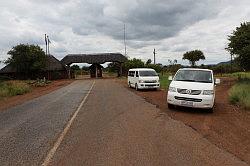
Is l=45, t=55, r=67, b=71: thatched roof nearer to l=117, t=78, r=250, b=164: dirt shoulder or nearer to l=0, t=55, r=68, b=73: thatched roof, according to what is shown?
l=0, t=55, r=68, b=73: thatched roof

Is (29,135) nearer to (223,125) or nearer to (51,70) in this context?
(223,125)

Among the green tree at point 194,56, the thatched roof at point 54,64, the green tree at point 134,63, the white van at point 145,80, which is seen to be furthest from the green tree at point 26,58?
the white van at point 145,80

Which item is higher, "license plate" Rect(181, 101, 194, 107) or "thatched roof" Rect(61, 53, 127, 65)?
"thatched roof" Rect(61, 53, 127, 65)

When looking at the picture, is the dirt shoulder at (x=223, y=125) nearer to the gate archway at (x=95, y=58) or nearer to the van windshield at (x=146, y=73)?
the van windshield at (x=146, y=73)

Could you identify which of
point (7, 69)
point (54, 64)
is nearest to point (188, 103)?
point (54, 64)

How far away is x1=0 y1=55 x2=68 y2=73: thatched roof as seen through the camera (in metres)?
72.6

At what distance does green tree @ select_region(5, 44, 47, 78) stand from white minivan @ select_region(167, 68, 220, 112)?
53856 mm

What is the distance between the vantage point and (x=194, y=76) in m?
17.0

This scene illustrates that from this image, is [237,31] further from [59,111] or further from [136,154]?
[136,154]

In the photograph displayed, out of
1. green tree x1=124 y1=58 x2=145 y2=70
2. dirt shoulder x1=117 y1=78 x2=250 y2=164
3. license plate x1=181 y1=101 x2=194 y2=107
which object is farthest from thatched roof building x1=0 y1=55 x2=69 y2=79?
license plate x1=181 y1=101 x2=194 y2=107

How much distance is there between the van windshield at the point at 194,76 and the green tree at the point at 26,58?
53037 mm

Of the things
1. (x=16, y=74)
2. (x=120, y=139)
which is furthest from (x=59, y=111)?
(x=16, y=74)

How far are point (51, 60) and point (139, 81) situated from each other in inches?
1925

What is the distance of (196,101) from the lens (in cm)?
1523
